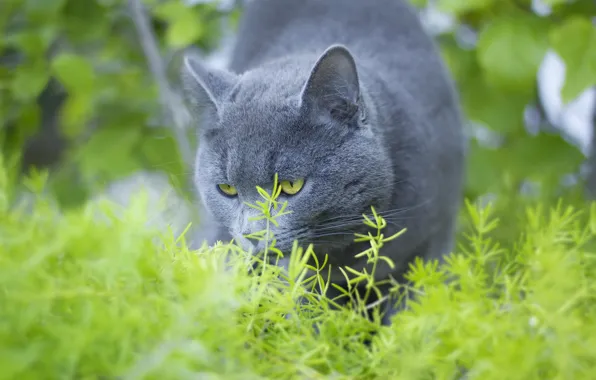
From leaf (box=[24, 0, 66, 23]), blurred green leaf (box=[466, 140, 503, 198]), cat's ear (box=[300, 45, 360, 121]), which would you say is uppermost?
leaf (box=[24, 0, 66, 23])

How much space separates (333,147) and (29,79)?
1.31 metres

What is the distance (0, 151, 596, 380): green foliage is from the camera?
21.3 inches

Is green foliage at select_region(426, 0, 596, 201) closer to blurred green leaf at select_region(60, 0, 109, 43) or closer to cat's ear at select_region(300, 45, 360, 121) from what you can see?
cat's ear at select_region(300, 45, 360, 121)

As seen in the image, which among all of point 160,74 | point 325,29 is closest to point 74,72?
point 160,74

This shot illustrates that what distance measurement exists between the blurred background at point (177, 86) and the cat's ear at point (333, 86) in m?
0.56

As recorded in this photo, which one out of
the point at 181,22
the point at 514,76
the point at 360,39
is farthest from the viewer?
the point at 181,22

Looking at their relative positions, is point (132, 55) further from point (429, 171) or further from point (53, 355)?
point (53, 355)

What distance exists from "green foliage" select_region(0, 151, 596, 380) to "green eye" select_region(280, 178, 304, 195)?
1.01ft

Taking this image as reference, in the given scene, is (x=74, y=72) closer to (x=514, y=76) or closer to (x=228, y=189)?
(x=228, y=189)

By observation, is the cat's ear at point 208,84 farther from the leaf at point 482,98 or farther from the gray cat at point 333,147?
the leaf at point 482,98

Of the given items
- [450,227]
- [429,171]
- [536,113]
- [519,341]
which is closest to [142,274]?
[519,341]

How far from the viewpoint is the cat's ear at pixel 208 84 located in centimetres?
116

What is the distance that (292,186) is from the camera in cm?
104

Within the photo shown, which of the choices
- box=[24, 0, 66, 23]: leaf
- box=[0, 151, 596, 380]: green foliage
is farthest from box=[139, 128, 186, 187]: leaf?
box=[0, 151, 596, 380]: green foliage
